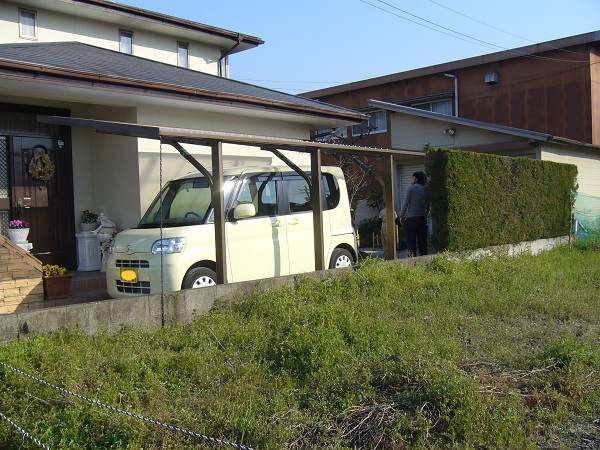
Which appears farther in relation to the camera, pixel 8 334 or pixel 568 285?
pixel 568 285

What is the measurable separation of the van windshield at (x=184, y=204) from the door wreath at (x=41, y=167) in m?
2.81

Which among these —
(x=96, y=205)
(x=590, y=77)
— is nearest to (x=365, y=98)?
(x=590, y=77)

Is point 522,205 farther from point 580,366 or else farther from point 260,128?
point 580,366

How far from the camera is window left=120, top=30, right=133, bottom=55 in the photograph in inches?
547

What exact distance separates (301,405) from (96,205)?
7.59 metres

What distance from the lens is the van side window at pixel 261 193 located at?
25.2 ft

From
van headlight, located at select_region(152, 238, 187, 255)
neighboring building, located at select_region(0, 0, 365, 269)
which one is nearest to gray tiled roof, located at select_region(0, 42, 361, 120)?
neighboring building, located at select_region(0, 0, 365, 269)

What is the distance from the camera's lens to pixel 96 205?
34.0 ft

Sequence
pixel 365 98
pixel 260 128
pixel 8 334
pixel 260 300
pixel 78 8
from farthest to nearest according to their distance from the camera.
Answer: pixel 365 98
pixel 78 8
pixel 260 128
pixel 260 300
pixel 8 334

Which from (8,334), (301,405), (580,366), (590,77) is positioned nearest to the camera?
(301,405)

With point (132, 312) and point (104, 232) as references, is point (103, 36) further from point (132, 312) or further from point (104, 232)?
point (132, 312)

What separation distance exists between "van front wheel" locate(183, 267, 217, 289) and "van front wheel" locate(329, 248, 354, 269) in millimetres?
2170

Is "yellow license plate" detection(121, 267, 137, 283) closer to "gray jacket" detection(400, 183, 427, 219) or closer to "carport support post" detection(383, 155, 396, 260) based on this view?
"carport support post" detection(383, 155, 396, 260)

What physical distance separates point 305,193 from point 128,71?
3.79 m
